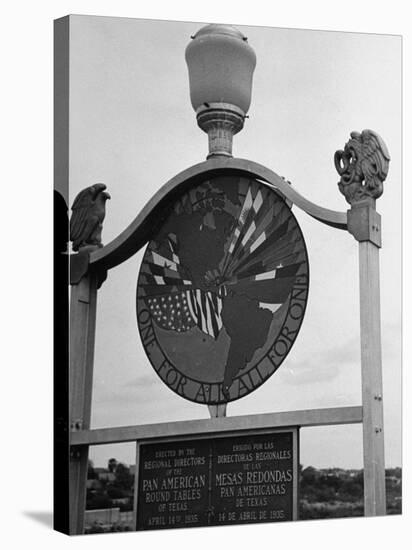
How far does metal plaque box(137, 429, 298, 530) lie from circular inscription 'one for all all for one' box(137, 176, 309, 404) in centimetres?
42

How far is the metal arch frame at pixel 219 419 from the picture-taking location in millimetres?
12180

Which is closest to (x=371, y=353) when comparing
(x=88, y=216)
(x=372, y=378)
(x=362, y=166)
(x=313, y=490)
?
(x=372, y=378)

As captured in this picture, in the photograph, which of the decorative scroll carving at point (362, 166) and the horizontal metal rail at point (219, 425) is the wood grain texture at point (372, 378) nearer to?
the horizontal metal rail at point (219, 425)

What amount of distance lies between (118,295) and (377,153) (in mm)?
2328

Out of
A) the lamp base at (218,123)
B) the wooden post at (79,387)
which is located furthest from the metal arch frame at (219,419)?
the lamp base at (218,123)

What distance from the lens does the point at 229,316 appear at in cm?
1250

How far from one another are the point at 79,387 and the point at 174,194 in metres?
1.67

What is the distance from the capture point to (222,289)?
1253cm

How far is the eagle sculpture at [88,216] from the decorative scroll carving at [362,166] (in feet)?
6.17

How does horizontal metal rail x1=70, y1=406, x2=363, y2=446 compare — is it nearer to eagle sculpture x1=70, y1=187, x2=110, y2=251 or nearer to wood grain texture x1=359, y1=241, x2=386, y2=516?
wood grain texture x1=359, y1=241, x2=386, y2=516

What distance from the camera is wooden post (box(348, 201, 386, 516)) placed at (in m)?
12.3

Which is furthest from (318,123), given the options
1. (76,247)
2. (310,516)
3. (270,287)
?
(310,516)

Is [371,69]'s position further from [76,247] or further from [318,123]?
[76,247]

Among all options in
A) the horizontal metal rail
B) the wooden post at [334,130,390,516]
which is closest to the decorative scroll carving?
the wooden post at [334,130,390,516]
